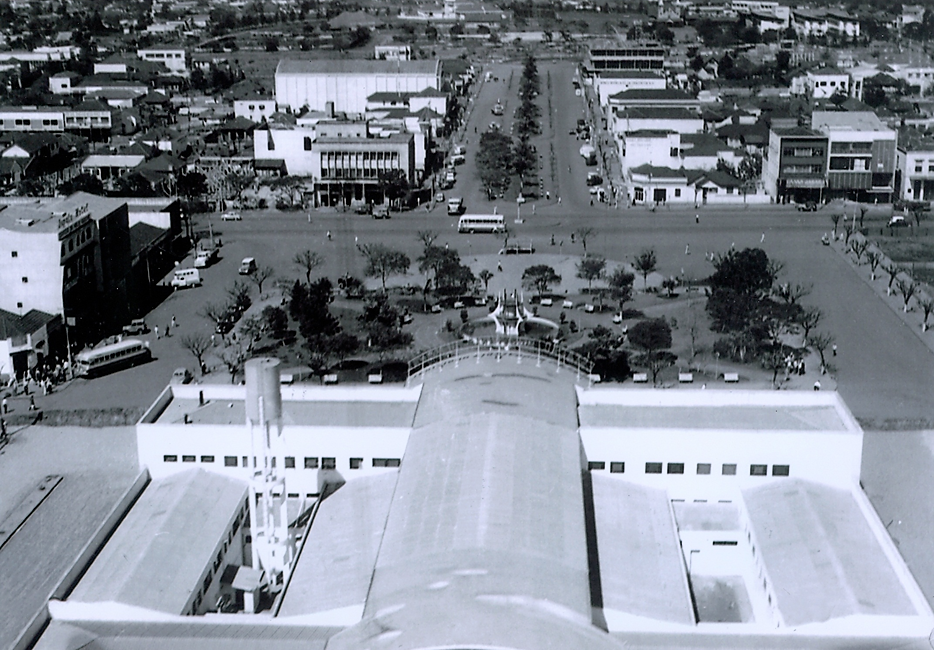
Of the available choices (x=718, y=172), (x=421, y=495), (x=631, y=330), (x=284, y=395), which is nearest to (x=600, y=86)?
(x=718, y=172)

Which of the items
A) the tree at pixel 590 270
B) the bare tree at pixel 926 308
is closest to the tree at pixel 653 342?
the tree at pixel 590 270

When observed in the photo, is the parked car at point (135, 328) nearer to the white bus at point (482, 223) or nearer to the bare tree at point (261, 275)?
the bare tree at point (261, 275)

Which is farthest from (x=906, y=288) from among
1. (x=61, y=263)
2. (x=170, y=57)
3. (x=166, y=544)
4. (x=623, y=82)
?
(x=170, y=57)

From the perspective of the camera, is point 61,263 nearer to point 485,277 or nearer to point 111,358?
point 111,358

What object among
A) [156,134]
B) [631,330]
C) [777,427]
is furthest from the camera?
[156,134]

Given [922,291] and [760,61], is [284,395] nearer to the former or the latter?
[922,291]

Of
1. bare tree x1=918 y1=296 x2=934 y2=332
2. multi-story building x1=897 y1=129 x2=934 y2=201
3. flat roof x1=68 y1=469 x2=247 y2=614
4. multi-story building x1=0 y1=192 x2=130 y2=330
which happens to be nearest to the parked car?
multi-story building x1=0 y1=192 x2=130 y2=330

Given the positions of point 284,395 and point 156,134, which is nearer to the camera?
point 284,395
